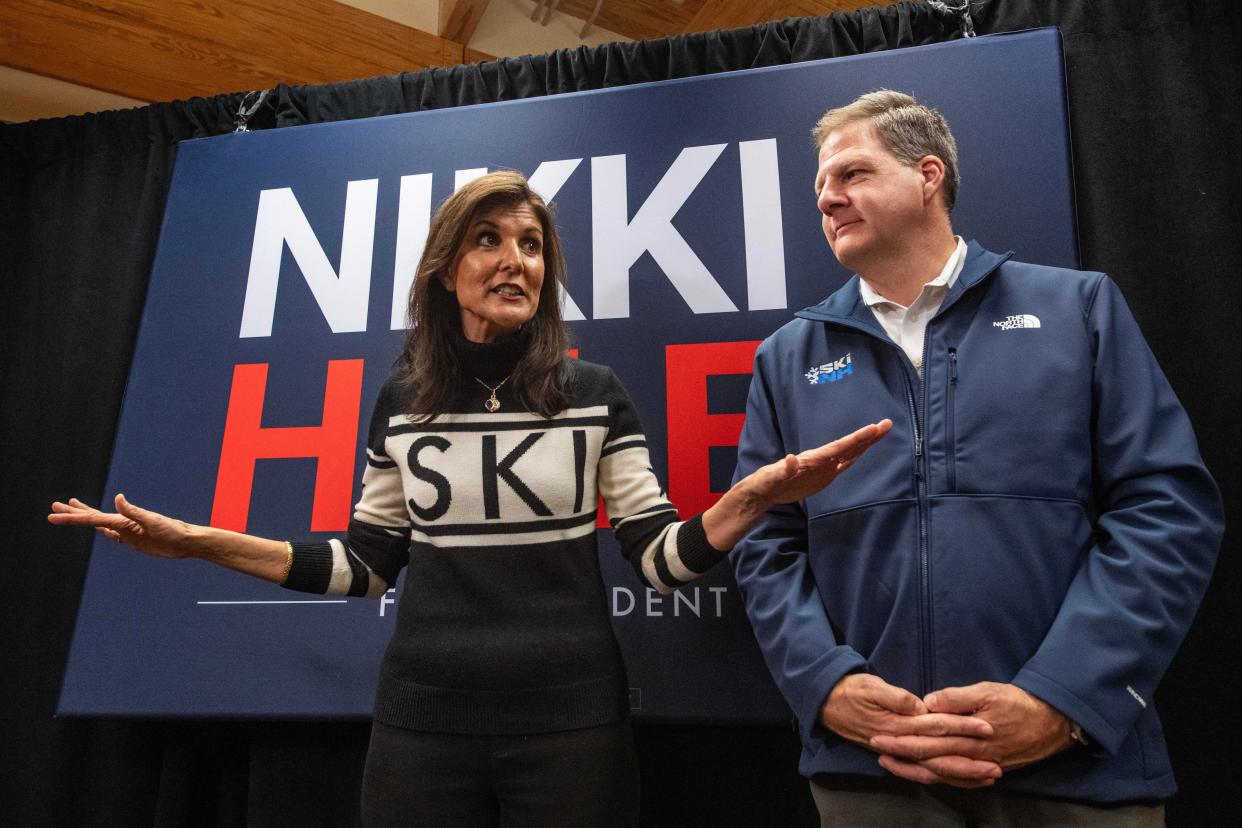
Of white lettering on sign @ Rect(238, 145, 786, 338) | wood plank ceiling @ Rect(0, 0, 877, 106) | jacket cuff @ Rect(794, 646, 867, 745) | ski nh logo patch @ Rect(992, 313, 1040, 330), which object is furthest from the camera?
wood plank ceiling @ Rect(0, 0, 877, 106)

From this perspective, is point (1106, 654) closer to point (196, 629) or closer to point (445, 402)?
point (445, 402)

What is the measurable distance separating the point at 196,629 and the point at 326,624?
13.8 inches

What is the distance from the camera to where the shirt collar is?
4.67 feet

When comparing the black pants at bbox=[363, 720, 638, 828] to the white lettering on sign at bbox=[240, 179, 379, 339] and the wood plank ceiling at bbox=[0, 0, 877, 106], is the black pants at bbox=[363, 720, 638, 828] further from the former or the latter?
the wood plank ceiling at bbox=[0, 0, 877, 106]

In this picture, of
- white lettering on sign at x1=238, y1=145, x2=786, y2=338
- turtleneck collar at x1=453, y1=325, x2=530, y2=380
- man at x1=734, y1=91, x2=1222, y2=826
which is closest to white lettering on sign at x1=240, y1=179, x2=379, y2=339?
white lettering on sign at x1=238, y1=145, x2=786, y2=338

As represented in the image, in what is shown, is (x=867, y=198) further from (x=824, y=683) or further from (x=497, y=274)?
(x=824, y=683)

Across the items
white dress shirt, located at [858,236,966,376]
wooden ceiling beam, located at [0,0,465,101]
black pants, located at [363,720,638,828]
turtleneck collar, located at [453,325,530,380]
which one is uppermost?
wooden ceiling beam, located at [0,0,465,101]

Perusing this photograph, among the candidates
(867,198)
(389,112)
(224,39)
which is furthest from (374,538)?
(224,39)

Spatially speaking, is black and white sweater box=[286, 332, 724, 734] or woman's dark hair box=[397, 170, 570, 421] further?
woman's dark hair box=[397, 170, 570, 421]

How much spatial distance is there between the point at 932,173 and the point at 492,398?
915mm

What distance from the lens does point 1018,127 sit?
78.2 inches

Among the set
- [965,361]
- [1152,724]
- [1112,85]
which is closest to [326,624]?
[965,361]

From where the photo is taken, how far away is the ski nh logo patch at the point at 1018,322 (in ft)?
4.41

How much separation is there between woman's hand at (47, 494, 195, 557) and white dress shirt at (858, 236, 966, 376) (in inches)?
48.2
